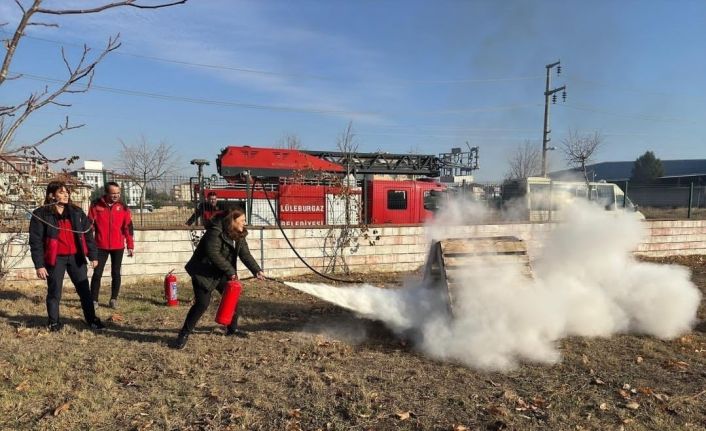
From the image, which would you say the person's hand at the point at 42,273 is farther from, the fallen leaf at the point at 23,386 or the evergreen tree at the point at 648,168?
the evergreen tree at the point at 648,168

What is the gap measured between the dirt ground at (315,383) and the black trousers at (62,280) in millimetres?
308

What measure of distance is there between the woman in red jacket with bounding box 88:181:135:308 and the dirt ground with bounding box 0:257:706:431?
0.78m

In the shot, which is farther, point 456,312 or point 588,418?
point 456,312

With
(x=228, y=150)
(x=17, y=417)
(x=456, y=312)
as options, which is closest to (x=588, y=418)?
(x=456, y=312)

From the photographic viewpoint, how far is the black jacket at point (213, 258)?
5133mm

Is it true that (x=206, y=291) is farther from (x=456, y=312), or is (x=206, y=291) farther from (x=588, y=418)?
(x=588, y=418)

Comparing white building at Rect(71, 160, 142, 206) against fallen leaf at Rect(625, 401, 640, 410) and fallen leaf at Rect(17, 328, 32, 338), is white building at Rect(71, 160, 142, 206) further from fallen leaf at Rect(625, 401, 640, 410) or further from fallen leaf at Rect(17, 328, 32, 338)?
fallen leaf at Rect(625, 401, 640, 410)

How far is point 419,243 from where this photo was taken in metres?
10.7

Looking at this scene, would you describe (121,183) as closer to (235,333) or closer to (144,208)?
(144,208)

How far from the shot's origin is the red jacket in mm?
6551

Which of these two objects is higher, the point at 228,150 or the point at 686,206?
the point at 228,150

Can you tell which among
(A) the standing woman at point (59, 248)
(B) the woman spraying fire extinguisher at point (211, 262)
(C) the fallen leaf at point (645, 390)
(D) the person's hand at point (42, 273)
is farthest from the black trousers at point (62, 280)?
(C) the fallen leaf at point (645, 390)

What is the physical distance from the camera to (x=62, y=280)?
555 centimetres

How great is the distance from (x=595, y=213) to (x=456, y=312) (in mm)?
2534
